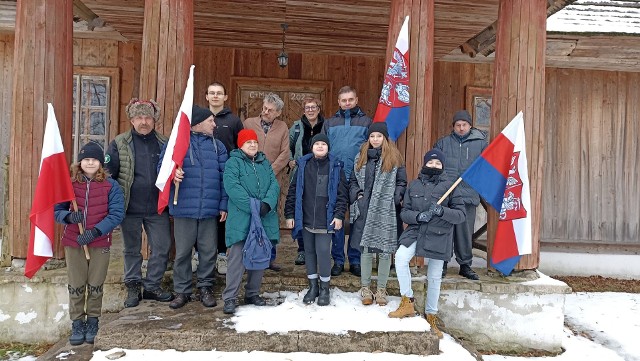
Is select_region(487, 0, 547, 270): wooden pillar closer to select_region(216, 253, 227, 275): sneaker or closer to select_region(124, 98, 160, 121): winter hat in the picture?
select_region(216, 253, 227, 275): sneaker

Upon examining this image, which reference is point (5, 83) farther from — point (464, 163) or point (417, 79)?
point (464, 163)

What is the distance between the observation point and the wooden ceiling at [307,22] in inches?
212

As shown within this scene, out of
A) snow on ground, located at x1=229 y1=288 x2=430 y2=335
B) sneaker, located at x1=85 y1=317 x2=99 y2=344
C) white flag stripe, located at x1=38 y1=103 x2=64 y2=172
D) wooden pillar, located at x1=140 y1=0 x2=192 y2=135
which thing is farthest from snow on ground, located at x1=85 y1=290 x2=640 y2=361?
wooden pillar, located at x1=140 y1=0 x2=192 y2=135

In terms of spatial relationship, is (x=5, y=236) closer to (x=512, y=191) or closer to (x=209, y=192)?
(x=209, y=192)

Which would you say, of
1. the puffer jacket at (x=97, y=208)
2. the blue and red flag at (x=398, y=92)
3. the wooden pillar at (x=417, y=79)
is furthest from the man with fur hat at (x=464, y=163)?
the puffer jacket at (x=97, y=208)

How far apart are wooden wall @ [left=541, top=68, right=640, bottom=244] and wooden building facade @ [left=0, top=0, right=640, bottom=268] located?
0.06 ft

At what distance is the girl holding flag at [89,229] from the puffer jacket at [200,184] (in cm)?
45

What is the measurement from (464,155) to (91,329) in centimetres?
363

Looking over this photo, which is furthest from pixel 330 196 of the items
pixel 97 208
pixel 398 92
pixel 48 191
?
pixel 48 191

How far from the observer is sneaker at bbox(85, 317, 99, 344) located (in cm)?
339

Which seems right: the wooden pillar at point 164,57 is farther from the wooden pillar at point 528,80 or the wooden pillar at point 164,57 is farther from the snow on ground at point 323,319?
the wooden pillar at point 528,80

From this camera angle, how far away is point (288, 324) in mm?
3344

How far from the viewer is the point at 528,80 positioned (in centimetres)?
431

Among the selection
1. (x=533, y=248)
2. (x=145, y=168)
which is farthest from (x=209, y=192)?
(x=533, y=248)
